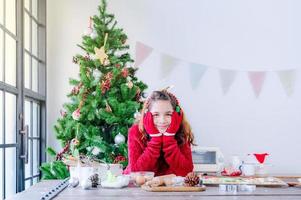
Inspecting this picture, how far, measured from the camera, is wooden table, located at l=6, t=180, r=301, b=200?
1.41 meters

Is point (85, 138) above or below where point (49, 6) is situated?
below

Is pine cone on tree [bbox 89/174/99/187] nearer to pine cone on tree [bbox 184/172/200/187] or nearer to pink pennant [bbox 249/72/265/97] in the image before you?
pine cone on tree [bbox 184/172/200/187]

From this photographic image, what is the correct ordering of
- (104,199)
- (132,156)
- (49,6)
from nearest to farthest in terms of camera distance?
(104,199), (132,156), (49,6)

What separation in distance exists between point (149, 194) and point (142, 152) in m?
0.64

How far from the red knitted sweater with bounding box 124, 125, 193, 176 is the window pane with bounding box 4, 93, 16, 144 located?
1061 millimetres

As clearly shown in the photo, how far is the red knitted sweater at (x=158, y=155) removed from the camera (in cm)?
206

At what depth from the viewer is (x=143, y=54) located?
3760mm

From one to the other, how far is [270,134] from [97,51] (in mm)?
1814

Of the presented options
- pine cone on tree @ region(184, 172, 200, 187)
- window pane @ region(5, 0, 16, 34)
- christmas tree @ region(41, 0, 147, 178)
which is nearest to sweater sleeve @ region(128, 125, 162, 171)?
pine cone on tree @ region(184, 172, 200, 187)

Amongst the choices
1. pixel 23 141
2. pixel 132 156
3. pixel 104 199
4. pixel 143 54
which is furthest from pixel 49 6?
pixel 104 199

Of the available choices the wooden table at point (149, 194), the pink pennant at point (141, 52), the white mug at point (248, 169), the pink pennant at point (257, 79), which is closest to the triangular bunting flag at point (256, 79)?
the pink pennant at point (257, 79)

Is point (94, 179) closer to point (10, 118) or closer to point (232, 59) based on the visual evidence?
point (10, 118)

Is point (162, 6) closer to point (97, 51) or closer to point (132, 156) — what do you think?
point (97, 51)

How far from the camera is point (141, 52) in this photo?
3.76 meters
